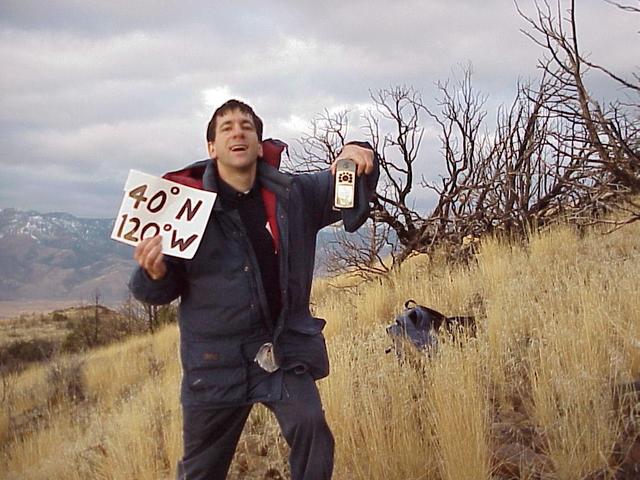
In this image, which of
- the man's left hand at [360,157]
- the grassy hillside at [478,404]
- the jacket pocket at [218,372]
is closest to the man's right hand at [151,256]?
the jacket pocket at [218,372]

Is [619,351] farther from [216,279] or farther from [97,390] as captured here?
[97,390]

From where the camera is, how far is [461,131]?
1166 centimetres

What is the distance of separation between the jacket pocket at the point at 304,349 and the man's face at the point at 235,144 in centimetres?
72

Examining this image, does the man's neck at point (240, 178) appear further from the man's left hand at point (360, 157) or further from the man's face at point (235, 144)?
the man's left hand at point (360, 157)

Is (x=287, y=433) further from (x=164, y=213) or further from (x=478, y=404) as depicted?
(x=478, y=404)

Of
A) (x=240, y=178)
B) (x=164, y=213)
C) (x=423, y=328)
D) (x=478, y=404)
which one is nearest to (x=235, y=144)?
(x=240, y=178)

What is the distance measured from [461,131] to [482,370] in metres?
8.05

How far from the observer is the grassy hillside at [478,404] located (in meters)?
3.20

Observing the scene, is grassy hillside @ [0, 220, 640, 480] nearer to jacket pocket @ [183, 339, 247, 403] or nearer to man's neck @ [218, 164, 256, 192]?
jacket pocket @ [183, 339, 247, 403]

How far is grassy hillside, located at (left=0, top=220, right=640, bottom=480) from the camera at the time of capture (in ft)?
10.5

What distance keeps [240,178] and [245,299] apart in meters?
0.53

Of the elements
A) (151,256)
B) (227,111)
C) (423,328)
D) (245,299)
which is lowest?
(423,328)

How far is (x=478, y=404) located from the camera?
3.40 meters

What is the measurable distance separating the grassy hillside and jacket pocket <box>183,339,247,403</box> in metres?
1.12
